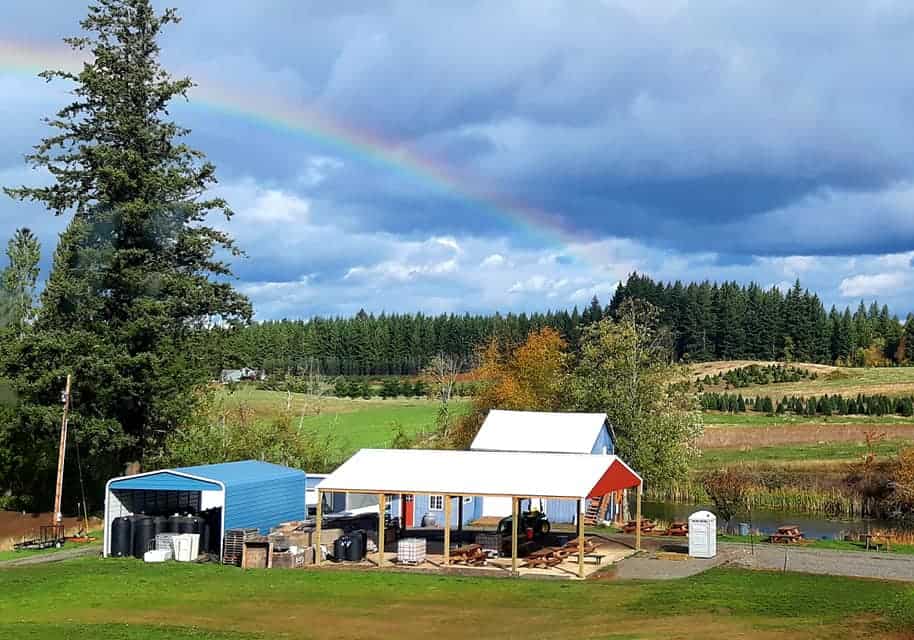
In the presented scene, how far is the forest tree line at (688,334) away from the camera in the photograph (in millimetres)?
155125

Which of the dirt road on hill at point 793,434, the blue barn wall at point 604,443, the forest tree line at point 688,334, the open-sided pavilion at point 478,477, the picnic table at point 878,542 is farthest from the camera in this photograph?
the forest tree line at point 688,334

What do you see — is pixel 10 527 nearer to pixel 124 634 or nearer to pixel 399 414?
pixel 124 634

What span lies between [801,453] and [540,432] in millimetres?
29376

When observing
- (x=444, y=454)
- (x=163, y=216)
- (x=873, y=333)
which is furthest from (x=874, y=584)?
(x=873, y=333)

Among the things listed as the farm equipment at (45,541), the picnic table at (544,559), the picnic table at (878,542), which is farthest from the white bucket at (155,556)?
the picnic table at (878,542)

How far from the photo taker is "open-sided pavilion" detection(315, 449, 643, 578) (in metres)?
30.0

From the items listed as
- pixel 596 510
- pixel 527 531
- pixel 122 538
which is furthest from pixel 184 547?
pixel 596 510

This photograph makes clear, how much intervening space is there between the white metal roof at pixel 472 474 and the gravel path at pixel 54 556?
9.44 meters

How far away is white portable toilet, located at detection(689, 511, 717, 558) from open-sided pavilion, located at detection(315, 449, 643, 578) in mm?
1897

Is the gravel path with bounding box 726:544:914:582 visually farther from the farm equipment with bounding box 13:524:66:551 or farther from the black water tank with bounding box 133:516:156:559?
the farm equipment with bounding box 13:524:66:551

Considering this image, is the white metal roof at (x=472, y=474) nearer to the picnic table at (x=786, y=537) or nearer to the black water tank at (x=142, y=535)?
the black water tank at (x=142, y=535)

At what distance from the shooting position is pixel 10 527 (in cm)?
4762

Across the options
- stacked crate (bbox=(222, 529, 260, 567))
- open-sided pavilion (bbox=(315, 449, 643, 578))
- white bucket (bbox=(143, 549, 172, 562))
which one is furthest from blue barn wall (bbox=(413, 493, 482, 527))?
white bucket (bbox=(143, 549, 172, 562))

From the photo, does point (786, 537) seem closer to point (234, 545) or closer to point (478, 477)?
point (478, 477)
